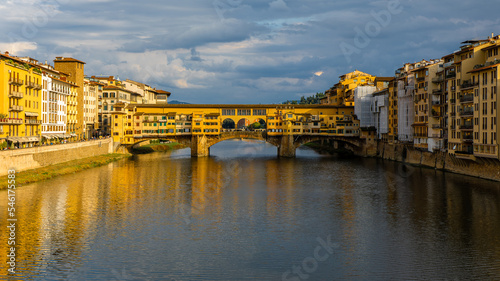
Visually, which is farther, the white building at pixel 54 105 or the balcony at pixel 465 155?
the white building at pixel 54 105

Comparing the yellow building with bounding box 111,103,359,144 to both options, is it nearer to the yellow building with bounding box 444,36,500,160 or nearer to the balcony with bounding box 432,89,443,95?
the balcony with bounding box 432,89,443,95

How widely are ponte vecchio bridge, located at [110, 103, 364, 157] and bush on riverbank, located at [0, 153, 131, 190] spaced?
12.5 m

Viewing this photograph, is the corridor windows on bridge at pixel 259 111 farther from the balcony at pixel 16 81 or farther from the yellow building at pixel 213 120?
the balcony at pixel 16 81

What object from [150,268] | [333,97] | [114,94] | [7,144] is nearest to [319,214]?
[150,268]

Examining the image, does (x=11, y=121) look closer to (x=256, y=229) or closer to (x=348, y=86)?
(x=256, y=229)

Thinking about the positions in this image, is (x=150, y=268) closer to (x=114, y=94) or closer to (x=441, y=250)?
(x=441, y=250)

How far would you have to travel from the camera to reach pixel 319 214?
41.7 m

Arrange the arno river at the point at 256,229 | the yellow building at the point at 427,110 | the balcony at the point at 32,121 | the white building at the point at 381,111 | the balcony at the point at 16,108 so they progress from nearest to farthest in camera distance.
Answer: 1. the arno river at the point at 256,229
2. the balcony at the point at 16,108
3. the yellow building at the point at 427,110
4. the balcony at the point at 32,121
5. the white building at the point at 381,111

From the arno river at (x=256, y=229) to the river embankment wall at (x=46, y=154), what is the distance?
435 cm

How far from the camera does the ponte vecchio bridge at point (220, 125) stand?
99.0 meters

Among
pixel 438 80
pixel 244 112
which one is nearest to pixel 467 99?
pixel 438 80

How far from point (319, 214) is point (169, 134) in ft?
207

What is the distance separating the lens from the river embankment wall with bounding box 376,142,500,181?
56125 millimetres

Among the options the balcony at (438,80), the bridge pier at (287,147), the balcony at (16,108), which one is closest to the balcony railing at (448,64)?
the balcony at (438,80)
